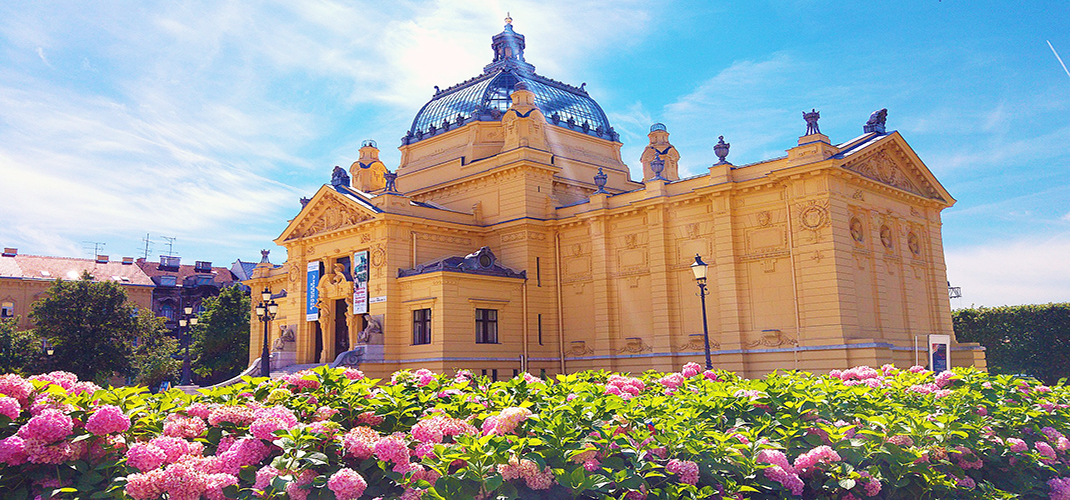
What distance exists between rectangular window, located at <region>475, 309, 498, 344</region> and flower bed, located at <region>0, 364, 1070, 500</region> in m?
28.0

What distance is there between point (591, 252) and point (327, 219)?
13.8 metres

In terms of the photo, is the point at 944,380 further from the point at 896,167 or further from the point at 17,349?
the point at 17,349

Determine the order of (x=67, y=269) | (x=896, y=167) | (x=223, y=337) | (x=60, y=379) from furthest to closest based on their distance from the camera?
1. (x=67, y=269)
2. (x=223, y=337)
3. (x=896, y=167)
4. (x=60, y=379)

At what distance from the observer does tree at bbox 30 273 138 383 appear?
5212 cm

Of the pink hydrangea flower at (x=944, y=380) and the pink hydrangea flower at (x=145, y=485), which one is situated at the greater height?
the pink hydrangea flower at (x=944, y=380)

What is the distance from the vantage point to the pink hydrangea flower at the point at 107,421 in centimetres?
577

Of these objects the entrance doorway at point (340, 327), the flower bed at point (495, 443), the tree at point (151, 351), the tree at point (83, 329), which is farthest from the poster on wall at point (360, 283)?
the flower bed at point (495, 443)

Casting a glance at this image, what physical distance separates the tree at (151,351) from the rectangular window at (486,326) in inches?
1192

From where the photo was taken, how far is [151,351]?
2282 inches

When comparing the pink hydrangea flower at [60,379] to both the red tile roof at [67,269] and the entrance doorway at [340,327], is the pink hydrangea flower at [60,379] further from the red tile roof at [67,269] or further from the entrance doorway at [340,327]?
the red tile roof at [67,269]

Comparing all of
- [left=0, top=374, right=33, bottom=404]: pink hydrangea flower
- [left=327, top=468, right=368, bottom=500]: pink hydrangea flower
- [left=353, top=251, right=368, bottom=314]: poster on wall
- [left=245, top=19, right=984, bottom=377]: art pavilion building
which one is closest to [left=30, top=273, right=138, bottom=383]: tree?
[left=245, top=19, right=984, bottom=377]: art pavilion building

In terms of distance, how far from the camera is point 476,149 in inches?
1655

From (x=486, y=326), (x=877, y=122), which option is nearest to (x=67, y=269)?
(x=486, y=326)

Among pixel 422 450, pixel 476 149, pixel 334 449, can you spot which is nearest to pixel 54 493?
pixel 334 449
